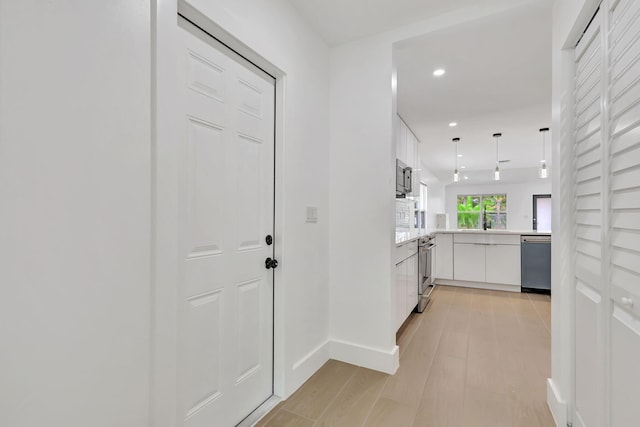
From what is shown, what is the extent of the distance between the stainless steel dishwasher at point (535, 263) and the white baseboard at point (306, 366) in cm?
388

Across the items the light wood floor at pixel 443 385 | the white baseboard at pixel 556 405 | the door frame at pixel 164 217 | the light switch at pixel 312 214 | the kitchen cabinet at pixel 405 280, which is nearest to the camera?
the door frame at pixel 164 217

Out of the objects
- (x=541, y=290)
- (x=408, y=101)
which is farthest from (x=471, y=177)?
(x=408, y=101)

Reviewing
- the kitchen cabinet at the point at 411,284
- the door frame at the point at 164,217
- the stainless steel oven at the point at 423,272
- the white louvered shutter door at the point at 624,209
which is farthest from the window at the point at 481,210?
the door frame at the point at 164,217

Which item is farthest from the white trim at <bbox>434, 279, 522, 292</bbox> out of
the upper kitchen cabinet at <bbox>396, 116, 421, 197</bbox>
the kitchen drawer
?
the upper kitchen cabinet at <bbox>396, 116, 421, 197</bbox>

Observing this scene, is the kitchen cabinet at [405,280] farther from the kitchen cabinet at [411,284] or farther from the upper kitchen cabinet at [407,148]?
the upper kitchen cabinet at [407,148]

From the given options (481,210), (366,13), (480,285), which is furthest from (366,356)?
(481,210)

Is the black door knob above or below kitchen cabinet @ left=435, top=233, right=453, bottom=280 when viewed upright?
above

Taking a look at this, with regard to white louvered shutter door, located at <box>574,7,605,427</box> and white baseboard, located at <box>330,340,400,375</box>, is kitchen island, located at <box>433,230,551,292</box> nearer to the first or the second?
white baseboard, located at <box>330,340,400,375</box>

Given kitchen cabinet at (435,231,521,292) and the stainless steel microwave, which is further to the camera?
kitchen cabinet at (435,231,521,292)

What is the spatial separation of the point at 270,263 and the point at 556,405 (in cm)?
184

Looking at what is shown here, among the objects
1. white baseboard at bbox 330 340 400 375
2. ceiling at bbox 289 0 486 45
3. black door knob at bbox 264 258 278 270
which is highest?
ceiling at bbox 289 0 486 45

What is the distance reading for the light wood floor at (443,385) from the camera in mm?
1711

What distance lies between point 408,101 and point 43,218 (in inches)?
145

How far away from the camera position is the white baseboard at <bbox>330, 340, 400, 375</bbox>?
2.23 meters
